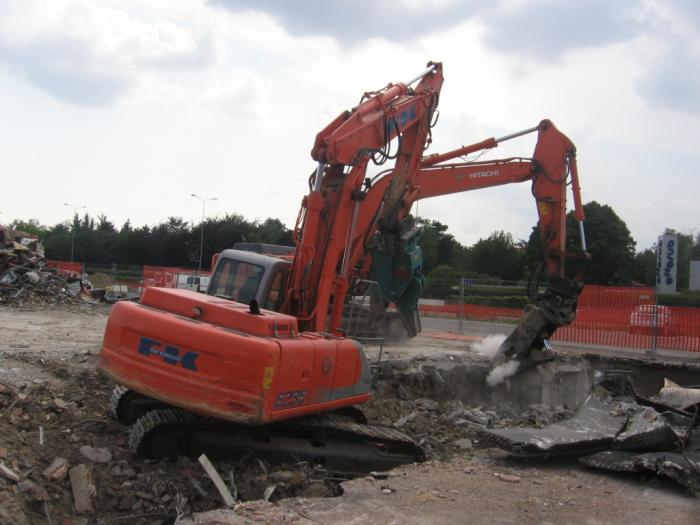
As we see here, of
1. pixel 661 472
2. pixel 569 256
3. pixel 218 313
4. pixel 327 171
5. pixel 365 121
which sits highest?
pixel 365 121

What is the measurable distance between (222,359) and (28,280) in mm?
16717

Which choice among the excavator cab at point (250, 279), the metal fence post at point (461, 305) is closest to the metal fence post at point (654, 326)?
the metal fence post at point (461, 305)

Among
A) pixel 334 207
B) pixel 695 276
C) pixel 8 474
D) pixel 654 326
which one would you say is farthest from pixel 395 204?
pixel 695 276

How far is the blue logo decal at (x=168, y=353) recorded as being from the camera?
18.6 ft

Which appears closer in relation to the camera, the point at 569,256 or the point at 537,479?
the point at 537,479

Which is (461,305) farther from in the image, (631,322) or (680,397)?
(680,397)

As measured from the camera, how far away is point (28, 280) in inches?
784

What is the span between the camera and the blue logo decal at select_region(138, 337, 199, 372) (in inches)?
224

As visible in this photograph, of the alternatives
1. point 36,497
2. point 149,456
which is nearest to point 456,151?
point 149,456

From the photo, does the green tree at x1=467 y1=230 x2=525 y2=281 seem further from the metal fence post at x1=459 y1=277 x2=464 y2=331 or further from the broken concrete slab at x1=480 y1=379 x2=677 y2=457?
the broken concrete slab at x1=480 y1=379 x2=677 y2=457

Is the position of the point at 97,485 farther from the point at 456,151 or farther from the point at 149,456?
the point at 456,151

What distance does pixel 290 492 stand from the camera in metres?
5.84

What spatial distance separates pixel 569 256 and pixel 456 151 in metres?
2.58

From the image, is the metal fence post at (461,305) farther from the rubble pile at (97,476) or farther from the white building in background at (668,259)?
the rubble pile at (97,476)
